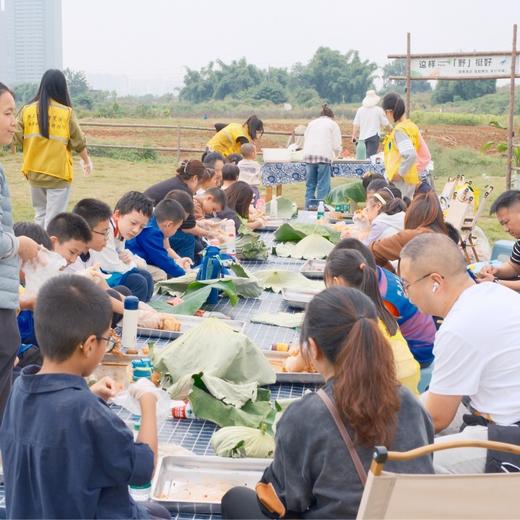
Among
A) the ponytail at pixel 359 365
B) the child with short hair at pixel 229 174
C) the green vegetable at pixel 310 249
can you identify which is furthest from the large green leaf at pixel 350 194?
the ponytail at pixel 359 365

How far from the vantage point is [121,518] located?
217 cm

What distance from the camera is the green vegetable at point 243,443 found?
111 inches

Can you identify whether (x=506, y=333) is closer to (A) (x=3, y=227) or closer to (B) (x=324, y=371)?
(B) (x=324, y=371)

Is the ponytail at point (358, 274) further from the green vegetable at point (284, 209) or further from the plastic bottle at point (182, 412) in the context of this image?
the green vegetable at point (284, 209)

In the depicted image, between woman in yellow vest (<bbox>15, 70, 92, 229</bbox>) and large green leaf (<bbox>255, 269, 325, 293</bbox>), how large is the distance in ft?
6.81

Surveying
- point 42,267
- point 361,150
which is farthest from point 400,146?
point 42,267

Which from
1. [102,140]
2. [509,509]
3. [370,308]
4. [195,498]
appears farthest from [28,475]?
[102,140]

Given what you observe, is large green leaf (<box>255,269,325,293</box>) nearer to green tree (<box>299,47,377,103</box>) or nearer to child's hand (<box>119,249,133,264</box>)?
child's hand (<box>119,249,133,264</box>)

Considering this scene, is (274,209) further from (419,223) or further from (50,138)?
(419,223)

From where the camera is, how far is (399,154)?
337 inches

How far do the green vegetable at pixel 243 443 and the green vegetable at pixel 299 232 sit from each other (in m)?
4.02

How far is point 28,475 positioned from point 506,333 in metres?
1.51

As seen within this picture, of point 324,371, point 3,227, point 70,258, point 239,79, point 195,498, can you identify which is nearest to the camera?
point 324,371

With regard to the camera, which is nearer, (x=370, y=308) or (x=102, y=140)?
(x=370, y=308)
